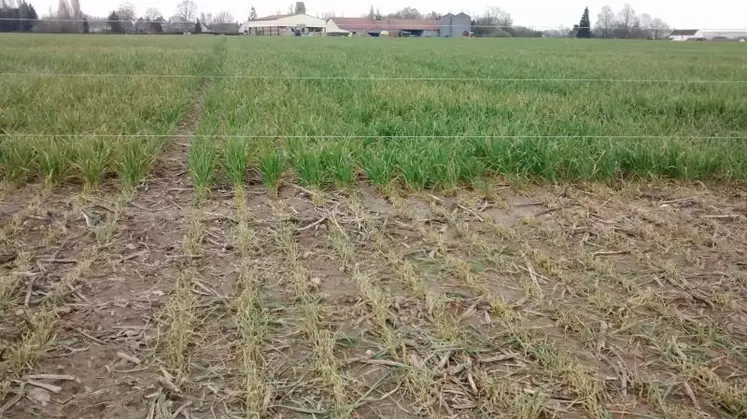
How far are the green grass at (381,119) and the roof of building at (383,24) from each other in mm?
779

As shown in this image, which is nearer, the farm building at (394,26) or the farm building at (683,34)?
the farm building at (683,34)

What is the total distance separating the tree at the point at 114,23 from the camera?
229 inches

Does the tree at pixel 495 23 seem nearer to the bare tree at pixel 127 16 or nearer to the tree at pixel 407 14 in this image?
the tree at pixel 407 14

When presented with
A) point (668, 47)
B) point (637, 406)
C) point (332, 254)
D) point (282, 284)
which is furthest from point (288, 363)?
point (668, 47)

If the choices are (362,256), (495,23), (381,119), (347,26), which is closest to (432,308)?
(362,256)

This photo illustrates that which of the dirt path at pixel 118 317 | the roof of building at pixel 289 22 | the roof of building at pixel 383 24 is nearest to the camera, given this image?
the dirt path at pixel 118 317

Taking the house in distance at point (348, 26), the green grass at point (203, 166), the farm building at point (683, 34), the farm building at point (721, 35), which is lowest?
the green grass at point (203, 166)

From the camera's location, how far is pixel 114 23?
5.90 m

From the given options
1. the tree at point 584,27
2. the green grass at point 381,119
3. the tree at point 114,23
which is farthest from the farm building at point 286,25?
the tree at point 584,27

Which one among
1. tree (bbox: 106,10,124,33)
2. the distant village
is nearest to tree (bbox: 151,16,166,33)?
the distant village

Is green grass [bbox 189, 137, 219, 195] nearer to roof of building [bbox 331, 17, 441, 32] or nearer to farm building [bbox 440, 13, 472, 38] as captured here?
roof of building [bbox 331, 17, 441, 32]

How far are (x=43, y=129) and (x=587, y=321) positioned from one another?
4.64m

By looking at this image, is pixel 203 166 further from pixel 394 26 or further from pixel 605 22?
pixel 605 22

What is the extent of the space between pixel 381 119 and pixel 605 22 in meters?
3.35
